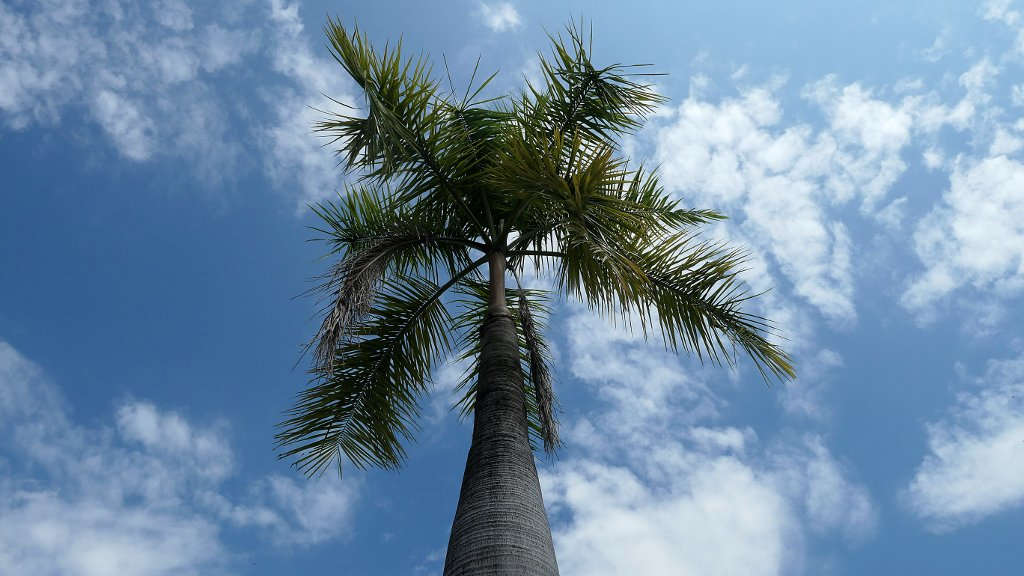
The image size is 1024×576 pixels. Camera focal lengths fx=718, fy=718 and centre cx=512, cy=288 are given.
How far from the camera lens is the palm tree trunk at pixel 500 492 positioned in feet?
16.1

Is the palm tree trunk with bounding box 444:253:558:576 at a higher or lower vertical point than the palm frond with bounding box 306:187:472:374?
→ lower

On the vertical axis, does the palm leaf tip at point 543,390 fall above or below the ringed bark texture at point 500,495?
above

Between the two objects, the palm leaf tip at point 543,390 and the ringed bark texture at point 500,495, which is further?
the palm leaf tip at point 543,390

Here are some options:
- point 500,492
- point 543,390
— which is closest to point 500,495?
point 500,492

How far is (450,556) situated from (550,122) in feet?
15.1

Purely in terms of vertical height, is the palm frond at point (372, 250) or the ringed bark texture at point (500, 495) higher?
the palm frond at point (372, 250)

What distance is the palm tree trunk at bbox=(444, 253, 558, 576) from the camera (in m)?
4.91

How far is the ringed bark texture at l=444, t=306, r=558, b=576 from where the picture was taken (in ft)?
16.1

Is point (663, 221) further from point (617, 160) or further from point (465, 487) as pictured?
point (465, 487)

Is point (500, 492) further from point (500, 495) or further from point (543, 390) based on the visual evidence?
point (543, 390)

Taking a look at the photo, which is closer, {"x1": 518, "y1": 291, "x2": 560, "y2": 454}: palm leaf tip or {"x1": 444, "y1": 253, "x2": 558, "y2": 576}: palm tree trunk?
{"x1": 444, "y1": 253, "x2": 558, "y2": 576}: palm tree trunk

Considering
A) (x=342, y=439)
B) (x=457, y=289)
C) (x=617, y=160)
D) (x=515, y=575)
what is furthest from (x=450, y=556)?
(x=457, y=289)

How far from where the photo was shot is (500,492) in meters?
5.38

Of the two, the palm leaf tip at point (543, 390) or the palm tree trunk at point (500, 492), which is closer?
the palm tree trunk at point (500, 492)
